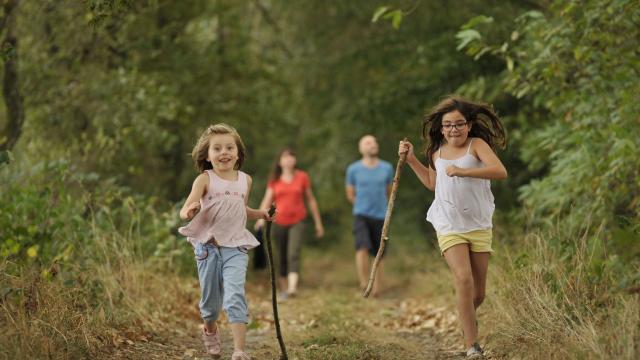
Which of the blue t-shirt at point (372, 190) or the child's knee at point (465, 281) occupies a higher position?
Answer: the blue t-shirt at point (372, 190)

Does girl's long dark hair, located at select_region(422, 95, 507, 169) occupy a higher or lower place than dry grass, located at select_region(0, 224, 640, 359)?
higher

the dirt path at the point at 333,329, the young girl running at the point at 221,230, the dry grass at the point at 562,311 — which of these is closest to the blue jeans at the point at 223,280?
the young girl running at the point at 221,230

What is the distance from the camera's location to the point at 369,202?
11258mm

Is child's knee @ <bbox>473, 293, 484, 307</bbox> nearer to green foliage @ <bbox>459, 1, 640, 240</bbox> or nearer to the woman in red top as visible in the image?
green foliage @ <bbox>459, 1, 640, 240</bbox>

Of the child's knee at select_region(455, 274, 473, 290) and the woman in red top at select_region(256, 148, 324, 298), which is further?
the woman in red top at select_region(256, 148, 324, 298)

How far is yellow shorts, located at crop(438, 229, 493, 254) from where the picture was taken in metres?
6.20

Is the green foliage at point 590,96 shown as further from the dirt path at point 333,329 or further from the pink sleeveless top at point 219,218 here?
the pink sleeveless top at point 219,218

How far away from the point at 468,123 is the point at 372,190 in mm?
4934

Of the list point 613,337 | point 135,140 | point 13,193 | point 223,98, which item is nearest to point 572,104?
point 613,337

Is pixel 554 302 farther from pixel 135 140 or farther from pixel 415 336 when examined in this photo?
pixel 135 140

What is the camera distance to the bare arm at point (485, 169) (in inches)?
234

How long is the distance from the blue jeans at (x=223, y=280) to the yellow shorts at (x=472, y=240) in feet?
4.90

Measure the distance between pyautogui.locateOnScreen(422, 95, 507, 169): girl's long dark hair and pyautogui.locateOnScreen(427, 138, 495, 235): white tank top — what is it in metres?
0.28

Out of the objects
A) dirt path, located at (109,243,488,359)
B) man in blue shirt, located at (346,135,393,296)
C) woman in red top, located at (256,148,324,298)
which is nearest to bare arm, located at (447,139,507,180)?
dirt path, located at (109,243,488,359)
